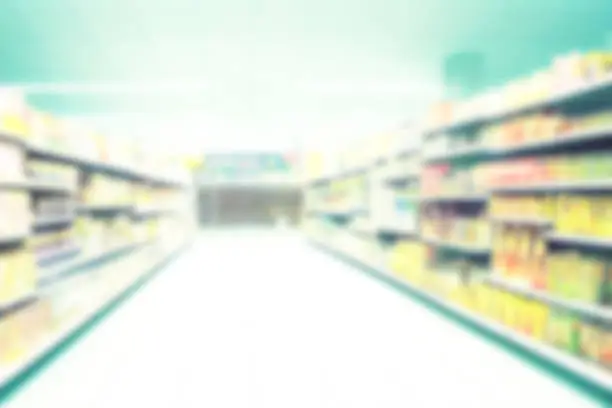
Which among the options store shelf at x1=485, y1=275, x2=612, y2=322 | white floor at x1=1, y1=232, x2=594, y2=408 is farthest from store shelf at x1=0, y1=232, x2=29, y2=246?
store shelf at x1=485, y1=275, x2=612, y2=322

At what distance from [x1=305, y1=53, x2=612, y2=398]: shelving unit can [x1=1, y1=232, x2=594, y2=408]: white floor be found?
0.22 meters

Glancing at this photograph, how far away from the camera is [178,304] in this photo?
198 inches

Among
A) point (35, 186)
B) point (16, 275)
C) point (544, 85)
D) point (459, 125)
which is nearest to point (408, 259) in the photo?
point (459, 125)

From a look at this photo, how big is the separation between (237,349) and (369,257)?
11.7ft

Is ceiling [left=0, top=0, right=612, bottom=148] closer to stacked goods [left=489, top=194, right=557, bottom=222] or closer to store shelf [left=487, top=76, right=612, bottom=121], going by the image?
store shelf [left=487, top=76, right=612, bottom=121]

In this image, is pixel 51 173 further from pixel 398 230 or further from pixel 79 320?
pixel 398 230

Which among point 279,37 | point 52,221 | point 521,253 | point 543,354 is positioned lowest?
point 543,354

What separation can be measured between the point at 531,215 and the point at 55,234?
331 centimetres

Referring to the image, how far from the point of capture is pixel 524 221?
331cm

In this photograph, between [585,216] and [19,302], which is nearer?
[585,216]

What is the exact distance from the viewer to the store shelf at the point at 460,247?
401 centimetres

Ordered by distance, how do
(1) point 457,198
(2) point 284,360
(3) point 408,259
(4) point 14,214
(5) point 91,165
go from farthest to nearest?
(3) point 408,259 < (5) point 91,165 < (1) point 457,198 < (2) point 284,360 < (4) point 14,214

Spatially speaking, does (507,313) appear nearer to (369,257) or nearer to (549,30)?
(369,257)

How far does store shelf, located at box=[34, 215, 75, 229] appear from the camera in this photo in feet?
11.3
